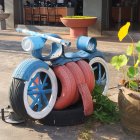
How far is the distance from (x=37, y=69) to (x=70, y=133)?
2.79 feet

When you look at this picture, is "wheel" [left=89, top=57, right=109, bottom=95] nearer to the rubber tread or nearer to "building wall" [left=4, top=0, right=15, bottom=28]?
the rubber tread

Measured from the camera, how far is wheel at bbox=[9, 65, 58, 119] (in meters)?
4.21

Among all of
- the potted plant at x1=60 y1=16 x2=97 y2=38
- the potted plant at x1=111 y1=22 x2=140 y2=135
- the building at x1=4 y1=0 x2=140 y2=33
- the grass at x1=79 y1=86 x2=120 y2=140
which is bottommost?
the grass at x1=79 y1=86 x2=120 y2=140

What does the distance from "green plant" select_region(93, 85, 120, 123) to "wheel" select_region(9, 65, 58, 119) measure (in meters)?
0.65

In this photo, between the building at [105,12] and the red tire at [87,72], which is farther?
the building at [105,12]

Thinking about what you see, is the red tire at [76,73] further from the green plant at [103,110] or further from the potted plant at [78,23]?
the potted plant at [78,23]

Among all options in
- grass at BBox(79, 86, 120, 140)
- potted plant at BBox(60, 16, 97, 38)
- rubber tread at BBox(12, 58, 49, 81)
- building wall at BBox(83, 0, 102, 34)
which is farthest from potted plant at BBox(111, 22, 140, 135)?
building wall at BBox(83, 0, 102, 34)

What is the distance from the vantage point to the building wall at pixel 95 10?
13.7 meters

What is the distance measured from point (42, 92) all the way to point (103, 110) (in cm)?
89

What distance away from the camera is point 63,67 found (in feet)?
15.1

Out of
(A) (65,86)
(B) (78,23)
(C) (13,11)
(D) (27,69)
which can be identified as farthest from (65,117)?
(C) (13,11)

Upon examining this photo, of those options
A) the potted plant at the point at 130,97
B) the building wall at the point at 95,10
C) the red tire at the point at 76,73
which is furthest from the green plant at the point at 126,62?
the building wall at the point at 95,10

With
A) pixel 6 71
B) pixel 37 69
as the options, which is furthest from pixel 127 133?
pixel 6 71

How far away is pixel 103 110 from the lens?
16.0 ft
